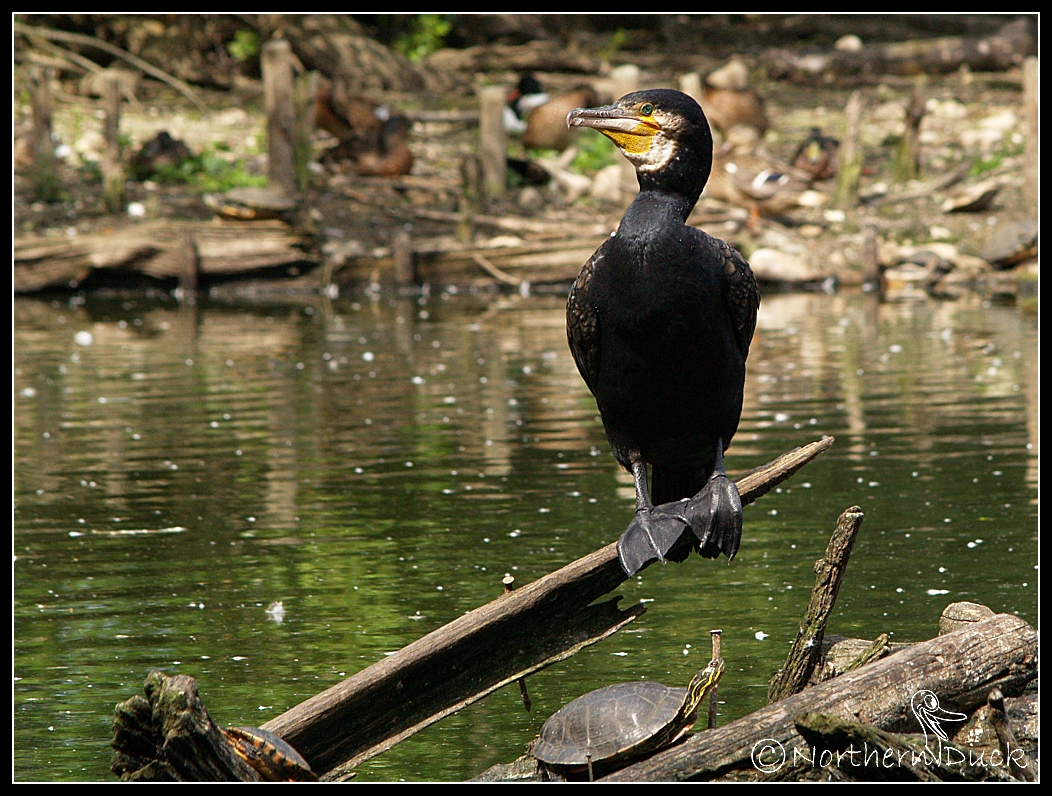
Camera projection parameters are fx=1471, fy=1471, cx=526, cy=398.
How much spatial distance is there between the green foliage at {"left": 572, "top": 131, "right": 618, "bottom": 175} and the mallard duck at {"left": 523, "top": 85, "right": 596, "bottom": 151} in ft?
1.37

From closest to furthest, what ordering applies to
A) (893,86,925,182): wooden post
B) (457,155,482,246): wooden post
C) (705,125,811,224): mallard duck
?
(705,125,811,224): mallard duck → (457,155,482,246): wooden post → (893,86,925,182): wooden post

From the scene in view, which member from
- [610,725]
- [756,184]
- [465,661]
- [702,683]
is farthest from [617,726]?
[756,184]

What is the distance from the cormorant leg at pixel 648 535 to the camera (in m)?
5.14

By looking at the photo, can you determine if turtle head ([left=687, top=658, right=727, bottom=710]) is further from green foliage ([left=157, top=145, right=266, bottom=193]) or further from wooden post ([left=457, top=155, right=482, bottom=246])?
green foliage ([left=157, top=145, right=266, bottom=193])

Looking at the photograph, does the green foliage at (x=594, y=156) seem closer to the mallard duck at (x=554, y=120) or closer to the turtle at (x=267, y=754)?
the mallard duck at (x=554, y=120)

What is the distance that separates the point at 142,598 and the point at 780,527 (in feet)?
13.3

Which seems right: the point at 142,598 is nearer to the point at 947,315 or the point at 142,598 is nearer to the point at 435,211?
the point at 947,315

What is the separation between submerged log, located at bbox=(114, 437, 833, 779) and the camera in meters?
5.29

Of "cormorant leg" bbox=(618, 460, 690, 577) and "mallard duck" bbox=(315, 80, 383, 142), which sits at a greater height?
"mallard duck" bbox=(315, 80, 383, 142)

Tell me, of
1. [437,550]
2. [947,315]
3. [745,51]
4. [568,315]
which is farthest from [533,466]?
[745,51]

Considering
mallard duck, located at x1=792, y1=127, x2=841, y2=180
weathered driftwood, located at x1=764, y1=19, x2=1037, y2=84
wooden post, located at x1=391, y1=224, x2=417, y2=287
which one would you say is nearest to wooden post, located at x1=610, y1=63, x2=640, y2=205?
mallard duck, located at x1=792, y1=127, x2=841, y2=180

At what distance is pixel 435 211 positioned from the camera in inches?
987

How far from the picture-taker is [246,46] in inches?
1261

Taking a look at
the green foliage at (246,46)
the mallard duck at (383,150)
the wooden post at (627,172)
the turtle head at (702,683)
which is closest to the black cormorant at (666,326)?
the turtle head at (702,683)
